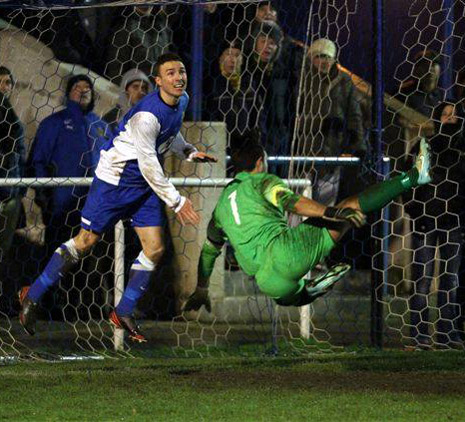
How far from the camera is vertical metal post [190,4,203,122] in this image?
429 inches

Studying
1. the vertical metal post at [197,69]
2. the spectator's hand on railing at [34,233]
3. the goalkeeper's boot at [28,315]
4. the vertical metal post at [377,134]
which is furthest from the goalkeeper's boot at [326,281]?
the spectator's hand on railing at [34,233]

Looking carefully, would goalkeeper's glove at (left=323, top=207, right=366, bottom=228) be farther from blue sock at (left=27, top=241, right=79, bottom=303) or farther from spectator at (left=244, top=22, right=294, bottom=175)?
spectator at (left=244, top=22, right=294, bottom=175)

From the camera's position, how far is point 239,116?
1080 cm

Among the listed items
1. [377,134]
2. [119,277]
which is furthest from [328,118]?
[119,277]

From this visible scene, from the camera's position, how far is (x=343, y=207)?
23.7 feet

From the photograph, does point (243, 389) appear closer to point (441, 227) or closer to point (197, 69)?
point (441, 227)

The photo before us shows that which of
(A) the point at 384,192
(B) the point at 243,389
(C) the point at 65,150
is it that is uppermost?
(C) the point at 65,150

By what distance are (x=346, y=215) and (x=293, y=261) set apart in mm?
592

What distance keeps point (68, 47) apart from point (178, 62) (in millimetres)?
3169

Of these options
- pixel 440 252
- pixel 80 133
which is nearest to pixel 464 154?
pixel 440 252

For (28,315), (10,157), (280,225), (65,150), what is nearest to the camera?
(280,225)

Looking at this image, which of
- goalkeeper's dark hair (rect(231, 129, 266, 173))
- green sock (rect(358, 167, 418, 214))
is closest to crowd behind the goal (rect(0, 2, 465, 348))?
goalkeeper's dark hair (rect(231, 129, 266, 173))

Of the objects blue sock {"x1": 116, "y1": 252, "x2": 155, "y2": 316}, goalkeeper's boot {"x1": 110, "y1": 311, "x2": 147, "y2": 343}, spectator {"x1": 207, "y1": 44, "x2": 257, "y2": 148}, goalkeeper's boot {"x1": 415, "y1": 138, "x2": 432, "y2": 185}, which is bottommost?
goalkeeper's boot {"x1": 110, "y1": 311, "x2": 147, "y2": 343}

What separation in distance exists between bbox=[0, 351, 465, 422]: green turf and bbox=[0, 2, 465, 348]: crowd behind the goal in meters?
1.11
